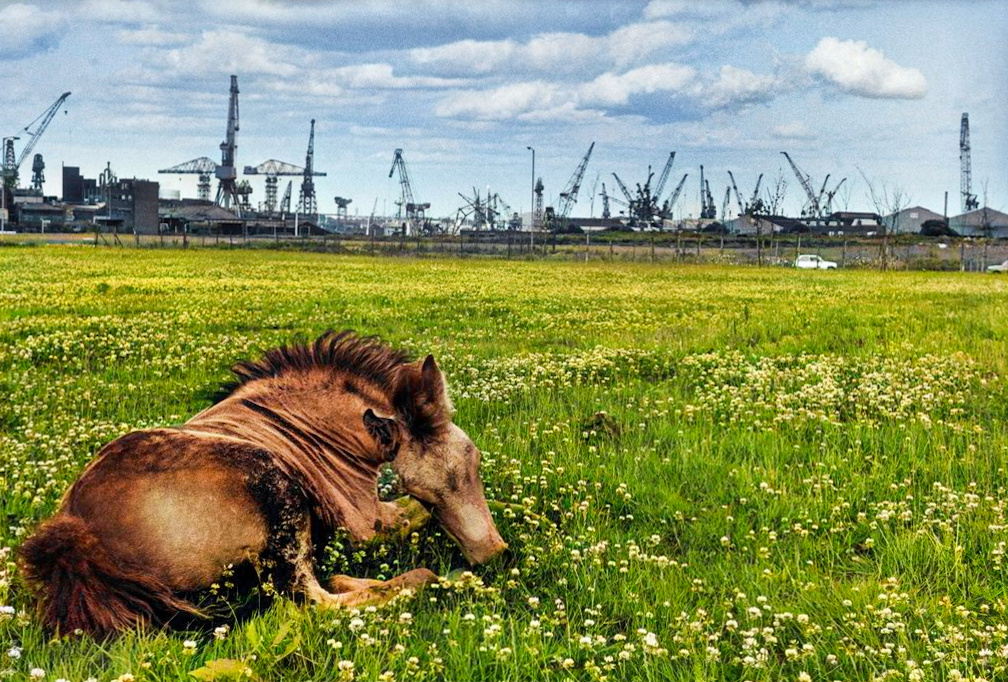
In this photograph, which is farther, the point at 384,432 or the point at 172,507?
the point at 384,432

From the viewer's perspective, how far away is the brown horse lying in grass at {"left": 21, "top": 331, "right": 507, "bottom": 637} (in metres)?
5.02

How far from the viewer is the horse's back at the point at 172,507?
5.08 metres

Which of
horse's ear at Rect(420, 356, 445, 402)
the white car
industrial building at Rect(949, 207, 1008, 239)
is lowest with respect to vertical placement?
horse's ear at Rect(420, 356, 445, 402)

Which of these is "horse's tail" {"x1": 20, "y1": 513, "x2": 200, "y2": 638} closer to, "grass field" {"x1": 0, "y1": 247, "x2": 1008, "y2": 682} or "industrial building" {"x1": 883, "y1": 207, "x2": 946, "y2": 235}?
"grass field" {"x1": 0, "y1": 247, "x2": 1008, "y2": 682}

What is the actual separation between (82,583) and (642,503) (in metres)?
4.49

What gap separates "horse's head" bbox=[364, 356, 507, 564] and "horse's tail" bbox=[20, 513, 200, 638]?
180 cm

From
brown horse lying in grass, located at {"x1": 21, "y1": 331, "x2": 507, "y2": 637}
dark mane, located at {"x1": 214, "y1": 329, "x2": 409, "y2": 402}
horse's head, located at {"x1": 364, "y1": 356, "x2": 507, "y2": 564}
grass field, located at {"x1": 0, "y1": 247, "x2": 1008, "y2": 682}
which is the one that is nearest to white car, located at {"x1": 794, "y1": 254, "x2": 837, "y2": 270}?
grass field, located at {"x1": 0, "y1": 247, "x2": 1008, "y2": 682}

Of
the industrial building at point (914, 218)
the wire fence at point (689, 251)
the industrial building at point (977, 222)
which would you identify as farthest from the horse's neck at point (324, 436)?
the industrial building at point (914, 218)

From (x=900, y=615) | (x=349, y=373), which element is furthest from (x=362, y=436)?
(x=900, y=615)

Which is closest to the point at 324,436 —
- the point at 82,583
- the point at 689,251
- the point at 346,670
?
the point at 82,583

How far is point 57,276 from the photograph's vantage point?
36.3m

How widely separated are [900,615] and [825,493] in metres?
2.85

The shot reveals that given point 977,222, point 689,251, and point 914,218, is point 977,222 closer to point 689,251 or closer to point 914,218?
point 914,218

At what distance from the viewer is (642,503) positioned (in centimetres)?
801
